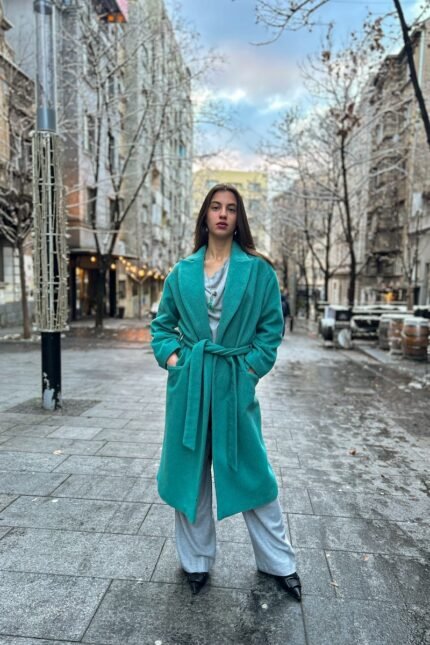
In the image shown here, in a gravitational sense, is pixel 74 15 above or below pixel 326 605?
above

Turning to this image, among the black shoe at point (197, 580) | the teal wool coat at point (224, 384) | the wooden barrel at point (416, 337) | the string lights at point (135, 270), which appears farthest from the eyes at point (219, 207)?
the string lights at point (135, 270)

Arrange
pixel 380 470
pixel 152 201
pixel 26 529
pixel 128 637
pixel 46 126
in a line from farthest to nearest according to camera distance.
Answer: pixel 152 201 < pixel 46 126 < pixel 380 470 < pixel 26 529 < pixel 128 637

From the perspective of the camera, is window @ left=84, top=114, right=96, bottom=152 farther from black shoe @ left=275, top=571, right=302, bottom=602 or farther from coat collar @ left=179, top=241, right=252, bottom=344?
black shoe @ left=275, top=571, right=302, bottom=602

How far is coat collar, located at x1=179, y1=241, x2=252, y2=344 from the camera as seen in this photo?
7.01ft

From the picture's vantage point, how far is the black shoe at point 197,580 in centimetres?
227

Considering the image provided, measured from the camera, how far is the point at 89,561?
249 centimetres

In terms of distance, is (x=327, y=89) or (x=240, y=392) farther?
(x=327, y=89)

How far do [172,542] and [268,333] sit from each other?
57.9 inches

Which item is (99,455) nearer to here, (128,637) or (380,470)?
(128,637)

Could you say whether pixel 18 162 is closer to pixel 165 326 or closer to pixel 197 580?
pixel 165 326

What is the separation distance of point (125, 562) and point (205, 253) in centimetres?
176

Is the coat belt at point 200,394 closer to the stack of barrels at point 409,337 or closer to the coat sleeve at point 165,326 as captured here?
the coat sleeve at point 165,326

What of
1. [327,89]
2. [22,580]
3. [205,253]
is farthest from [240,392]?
[327,89]

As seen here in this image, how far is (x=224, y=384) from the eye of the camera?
2145 millimetres
